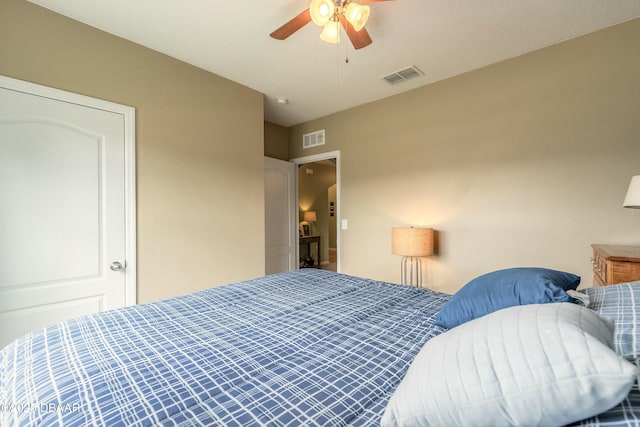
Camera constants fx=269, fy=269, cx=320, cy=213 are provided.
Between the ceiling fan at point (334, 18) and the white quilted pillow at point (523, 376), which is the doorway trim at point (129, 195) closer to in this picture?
the ceiling fan at point (334, 18)

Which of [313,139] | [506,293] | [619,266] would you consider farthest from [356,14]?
[313,139]

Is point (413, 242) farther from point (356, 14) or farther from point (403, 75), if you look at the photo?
point (356, 14)

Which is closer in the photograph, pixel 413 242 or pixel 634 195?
pixel 634 195

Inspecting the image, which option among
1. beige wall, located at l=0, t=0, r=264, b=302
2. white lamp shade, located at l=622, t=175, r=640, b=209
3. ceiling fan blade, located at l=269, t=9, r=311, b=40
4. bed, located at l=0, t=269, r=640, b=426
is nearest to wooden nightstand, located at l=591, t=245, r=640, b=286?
white lamp shade, located at l=622, t=175, r=640, b=209

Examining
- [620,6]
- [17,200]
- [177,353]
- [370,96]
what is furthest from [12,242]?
[620,6]

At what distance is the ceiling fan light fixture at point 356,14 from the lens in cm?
150

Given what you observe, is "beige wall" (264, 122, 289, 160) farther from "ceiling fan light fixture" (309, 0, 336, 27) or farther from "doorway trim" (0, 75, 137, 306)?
"ceiling fan light fixture" (309, 0, 336, 27)

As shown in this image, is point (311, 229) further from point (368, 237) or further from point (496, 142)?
point (496, 142)

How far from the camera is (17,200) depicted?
5.59 feet

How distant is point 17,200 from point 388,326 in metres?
2.34

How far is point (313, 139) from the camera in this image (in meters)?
3.91

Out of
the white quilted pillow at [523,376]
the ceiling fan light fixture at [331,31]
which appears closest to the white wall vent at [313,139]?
the ceiling fan light fixture at [331,31]

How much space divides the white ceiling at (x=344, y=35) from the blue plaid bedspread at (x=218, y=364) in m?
1.89

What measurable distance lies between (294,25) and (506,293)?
5.83 feet
